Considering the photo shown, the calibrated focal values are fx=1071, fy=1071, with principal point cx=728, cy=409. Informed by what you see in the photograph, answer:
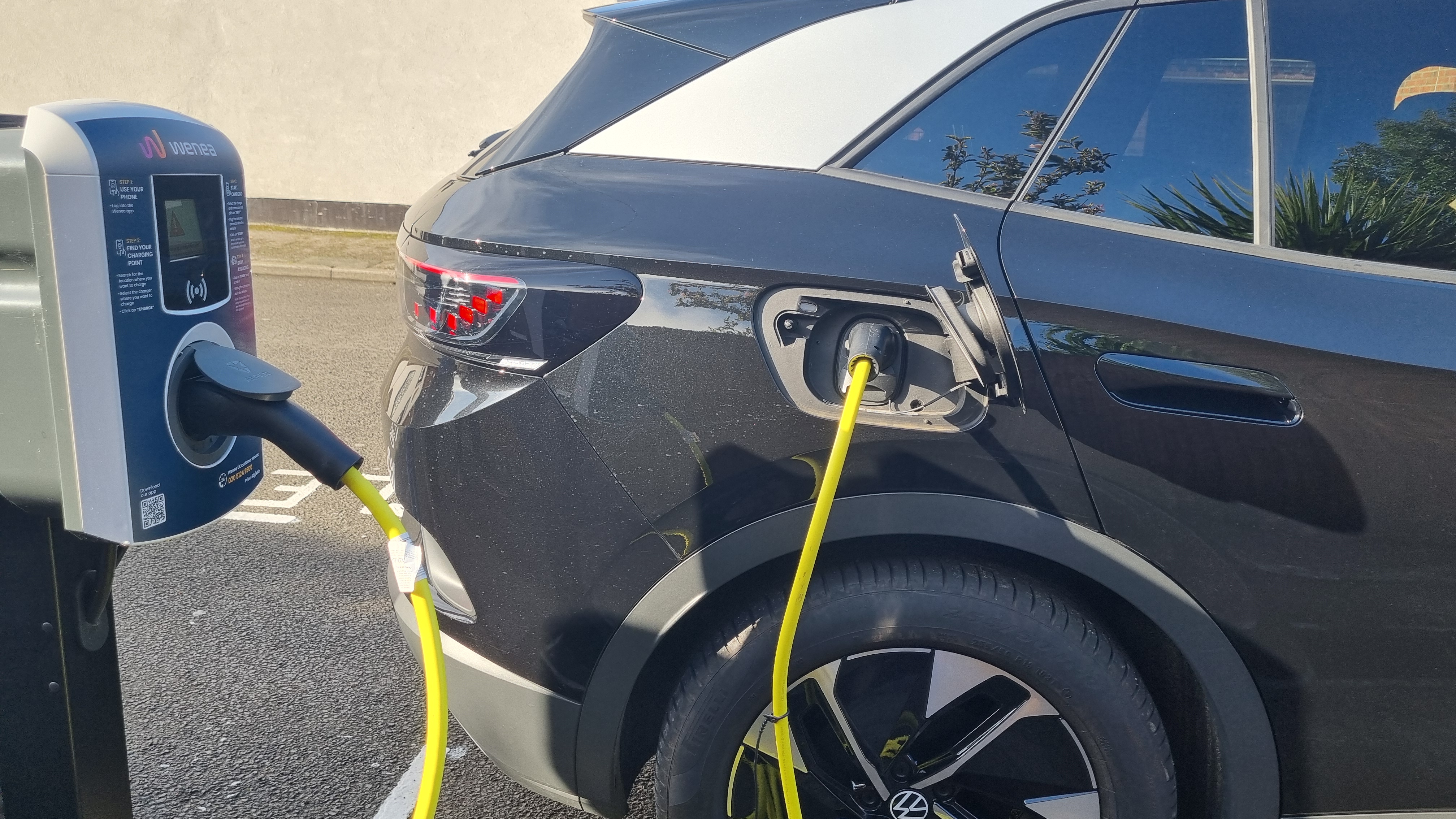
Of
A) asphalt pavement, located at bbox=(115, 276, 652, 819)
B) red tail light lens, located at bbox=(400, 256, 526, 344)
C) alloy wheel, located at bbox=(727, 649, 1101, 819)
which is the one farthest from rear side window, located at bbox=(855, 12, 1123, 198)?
asphalt pavement, located at bbox=(115, 276, 652, 819)

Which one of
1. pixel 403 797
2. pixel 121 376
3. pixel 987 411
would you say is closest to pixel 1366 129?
pixel 987 411

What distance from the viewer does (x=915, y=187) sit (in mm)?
1736

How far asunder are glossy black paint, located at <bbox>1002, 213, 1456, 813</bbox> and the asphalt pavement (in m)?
1.35

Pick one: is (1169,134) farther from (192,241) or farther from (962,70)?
(192,241)

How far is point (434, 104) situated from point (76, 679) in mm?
8993

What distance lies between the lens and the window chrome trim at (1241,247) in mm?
1715

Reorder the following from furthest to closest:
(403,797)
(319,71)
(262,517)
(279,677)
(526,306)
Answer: (319,71), (262,517), (279,677), (403,797), (526,306)

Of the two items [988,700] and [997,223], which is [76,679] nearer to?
[988,700]

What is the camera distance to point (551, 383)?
67.2 inches

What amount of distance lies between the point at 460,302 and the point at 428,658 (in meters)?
0.63

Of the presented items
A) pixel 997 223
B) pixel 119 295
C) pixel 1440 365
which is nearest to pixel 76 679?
pixel 119 295

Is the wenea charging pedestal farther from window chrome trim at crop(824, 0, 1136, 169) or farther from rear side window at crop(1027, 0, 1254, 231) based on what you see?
rear side window at crop(1027, 0, 1254, 231)

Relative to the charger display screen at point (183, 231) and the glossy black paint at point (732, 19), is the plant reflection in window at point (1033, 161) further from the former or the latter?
the charger display screen at point (183, 231)

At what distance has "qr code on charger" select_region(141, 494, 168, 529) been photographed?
4.15ft
